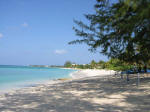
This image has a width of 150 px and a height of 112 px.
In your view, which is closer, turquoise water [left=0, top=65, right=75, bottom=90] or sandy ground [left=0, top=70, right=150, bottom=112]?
sandy ground [left=0, top=70, right=150, bottom=112]

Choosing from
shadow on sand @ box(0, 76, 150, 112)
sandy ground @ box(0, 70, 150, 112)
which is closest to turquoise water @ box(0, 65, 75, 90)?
sandy ground @ box(0, 70, 150, 112)

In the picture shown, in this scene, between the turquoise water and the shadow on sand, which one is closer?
the shadow on sand

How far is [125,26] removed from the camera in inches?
102

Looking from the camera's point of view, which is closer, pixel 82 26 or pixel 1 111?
pixel 1 111

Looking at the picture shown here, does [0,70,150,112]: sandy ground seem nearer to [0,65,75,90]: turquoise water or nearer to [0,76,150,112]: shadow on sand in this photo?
[0,76,150,112]: shadow on sand

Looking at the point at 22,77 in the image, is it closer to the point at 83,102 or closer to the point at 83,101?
the point at 83,101

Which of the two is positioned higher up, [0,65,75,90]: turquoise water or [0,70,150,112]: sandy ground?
[0,70,150,112]: sandy ground

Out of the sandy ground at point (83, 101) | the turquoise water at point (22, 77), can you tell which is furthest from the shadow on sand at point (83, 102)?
the turquoise water at point (22, 77)

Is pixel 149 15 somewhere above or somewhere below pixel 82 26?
below

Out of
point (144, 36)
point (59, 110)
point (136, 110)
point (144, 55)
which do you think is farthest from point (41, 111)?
point (144, 55)

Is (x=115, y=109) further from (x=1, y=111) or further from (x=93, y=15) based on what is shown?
(x=1, y=111)

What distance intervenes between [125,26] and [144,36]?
213cm

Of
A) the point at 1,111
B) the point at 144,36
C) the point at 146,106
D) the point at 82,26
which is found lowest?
the point at 1,111

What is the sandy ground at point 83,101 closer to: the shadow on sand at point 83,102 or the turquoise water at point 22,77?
the shadow on sand at point 83,102
